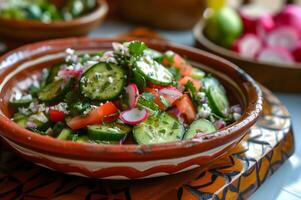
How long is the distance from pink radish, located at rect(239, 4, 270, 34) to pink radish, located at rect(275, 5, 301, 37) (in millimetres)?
82

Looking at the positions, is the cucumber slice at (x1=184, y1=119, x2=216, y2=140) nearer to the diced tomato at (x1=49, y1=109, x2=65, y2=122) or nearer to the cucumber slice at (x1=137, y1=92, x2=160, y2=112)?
the cucumber slice at (x1=137, y1=92, x2=160, y2=112)

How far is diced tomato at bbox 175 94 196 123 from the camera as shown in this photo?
103 centimetres

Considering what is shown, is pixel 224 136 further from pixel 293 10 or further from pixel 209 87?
pixel 293 10

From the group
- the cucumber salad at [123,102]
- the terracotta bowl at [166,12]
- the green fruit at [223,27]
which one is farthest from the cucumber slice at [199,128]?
the terracotta bowl at [166,12]

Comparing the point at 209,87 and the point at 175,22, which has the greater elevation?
the point at 209,87

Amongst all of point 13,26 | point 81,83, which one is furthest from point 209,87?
point 13,26

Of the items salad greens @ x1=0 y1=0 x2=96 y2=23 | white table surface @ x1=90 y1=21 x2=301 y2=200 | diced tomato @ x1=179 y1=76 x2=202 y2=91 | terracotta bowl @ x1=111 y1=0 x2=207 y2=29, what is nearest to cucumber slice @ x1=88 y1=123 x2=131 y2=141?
diced tomato @ x1=179 y1=76 x2=202 y2=91

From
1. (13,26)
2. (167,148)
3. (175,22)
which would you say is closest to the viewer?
(167,148)

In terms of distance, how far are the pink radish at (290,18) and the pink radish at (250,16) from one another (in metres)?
0.08

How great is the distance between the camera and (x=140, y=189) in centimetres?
94

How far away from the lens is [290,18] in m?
1.73

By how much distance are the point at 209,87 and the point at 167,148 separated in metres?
0.35

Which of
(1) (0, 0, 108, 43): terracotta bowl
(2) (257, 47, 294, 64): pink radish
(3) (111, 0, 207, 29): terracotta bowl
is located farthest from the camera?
(3) (111, 0, 207, 29): terracotta bowl

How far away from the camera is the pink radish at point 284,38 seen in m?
1.69
